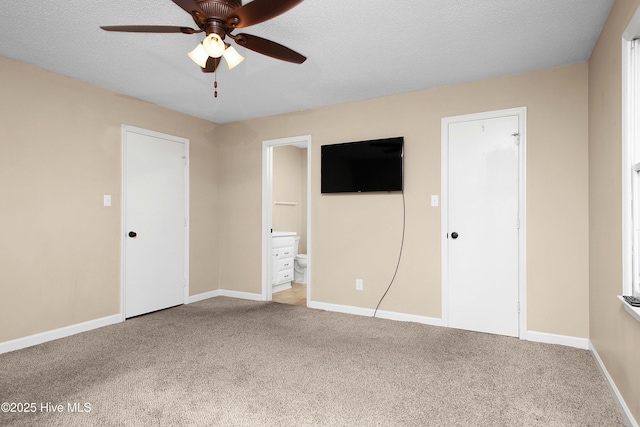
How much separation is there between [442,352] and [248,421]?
1.68m

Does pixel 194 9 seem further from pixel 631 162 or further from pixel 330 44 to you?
pixel 631 162

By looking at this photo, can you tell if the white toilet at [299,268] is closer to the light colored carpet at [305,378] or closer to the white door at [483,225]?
the light colored carpet at [305,378]

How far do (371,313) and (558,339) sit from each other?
1711 millimetres

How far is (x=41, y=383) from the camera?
7.78 feet

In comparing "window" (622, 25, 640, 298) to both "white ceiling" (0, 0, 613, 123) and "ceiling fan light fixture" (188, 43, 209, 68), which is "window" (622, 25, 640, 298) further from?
"ceiling fan light fixture" (188, 43, 209, 68)

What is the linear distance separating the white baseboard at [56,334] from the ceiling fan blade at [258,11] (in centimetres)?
309

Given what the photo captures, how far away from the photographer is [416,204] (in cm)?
376

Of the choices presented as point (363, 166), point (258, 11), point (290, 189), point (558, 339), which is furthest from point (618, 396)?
point (290, 189)

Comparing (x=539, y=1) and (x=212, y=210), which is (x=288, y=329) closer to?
(x=212, y=210)

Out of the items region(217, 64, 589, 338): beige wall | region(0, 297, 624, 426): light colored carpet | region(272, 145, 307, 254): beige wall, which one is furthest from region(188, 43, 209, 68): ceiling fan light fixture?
region(272, 145, 307, 254): beige wall

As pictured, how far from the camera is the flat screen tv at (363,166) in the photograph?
12.5 ft

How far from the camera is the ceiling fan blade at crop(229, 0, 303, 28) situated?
1.68 metres

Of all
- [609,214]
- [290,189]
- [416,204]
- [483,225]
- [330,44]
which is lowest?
[483,225]

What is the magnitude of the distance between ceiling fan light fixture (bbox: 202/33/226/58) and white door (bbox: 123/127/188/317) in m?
2.48
